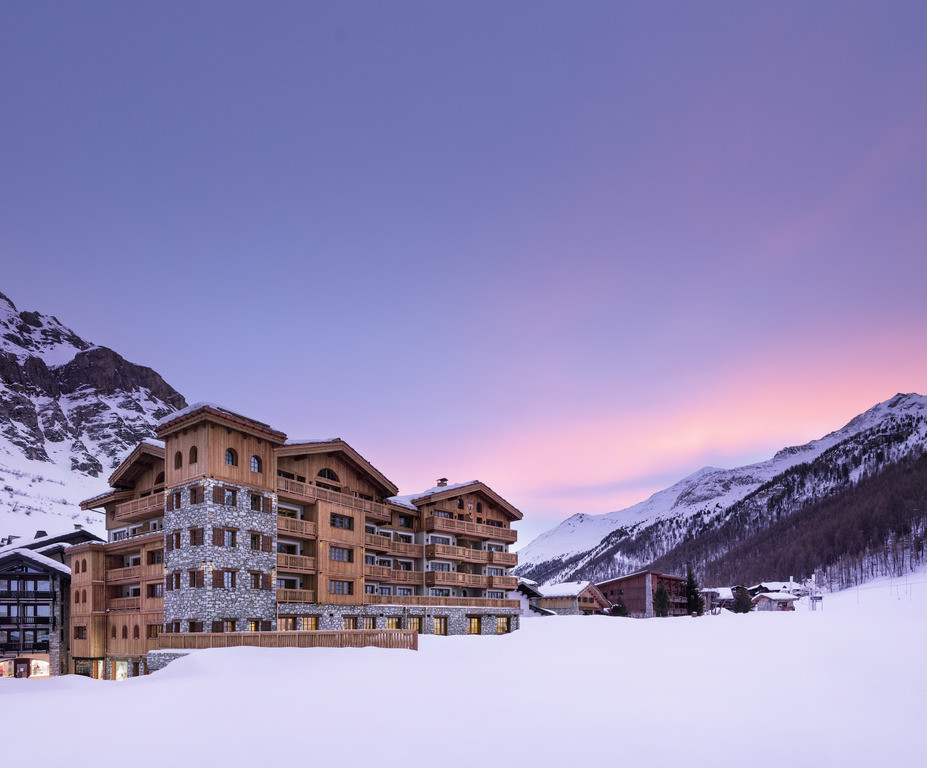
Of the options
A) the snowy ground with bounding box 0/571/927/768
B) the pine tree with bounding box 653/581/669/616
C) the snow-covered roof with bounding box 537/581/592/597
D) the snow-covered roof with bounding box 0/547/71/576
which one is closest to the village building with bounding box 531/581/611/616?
the snow-covered roof with bounding box 537/581/592/597

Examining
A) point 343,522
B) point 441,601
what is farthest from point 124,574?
point 441,601

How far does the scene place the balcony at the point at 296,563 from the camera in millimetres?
42575

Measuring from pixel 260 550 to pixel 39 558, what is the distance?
2538 centimetres

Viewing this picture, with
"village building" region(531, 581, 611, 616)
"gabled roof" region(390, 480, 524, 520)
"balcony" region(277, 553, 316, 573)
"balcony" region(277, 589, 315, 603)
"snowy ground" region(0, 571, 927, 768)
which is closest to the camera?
"snowy ground" region(0, 571, 927, 768)

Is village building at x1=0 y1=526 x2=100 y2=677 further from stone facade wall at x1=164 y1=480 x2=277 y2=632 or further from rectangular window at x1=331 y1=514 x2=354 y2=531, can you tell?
rectangular window at x1=331 y1=514 x2=354 y2=531

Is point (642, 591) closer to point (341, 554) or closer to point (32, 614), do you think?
point (341, 554)

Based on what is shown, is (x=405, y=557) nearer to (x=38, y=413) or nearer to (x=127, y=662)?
(x=127, y=662)

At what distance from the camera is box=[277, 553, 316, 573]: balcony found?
42.6m

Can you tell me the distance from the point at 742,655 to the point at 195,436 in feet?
104

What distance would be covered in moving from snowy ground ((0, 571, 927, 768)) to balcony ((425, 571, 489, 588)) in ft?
70.0

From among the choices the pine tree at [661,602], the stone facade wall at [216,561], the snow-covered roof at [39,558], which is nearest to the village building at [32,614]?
the snow-covered roof at [39,558]

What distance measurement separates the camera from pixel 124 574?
46.2m

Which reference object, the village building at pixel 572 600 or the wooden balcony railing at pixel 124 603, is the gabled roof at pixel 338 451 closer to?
the wooden balcony railing at pixel 124 603

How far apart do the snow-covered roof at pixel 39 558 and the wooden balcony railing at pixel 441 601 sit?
25.1 metres
